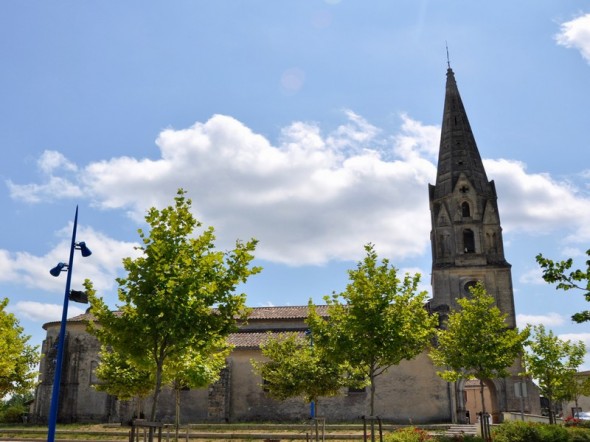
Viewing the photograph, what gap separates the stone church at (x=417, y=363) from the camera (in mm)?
34031

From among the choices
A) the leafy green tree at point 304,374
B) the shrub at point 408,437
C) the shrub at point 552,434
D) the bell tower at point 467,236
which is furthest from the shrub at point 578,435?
the bell tower at point 467,236

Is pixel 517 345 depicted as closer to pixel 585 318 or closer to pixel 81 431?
pixel 585 318

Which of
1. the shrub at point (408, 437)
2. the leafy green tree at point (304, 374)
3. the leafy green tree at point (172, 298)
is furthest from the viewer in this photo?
the leafy green tree at point (304, 374)

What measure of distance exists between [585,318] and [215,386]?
26029mm

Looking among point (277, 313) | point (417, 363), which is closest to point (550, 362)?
point (417, 363)

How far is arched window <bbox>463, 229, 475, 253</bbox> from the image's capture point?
47375mm

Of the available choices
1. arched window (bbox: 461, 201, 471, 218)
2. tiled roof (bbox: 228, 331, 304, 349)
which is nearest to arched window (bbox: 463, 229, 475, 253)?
arched window (bbox: 461, 201, 471, 218)

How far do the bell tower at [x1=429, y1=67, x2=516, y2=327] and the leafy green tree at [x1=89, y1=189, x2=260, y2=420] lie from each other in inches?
1296

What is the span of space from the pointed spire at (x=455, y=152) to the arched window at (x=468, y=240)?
155 inches

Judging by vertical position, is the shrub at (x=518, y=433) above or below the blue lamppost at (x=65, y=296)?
below

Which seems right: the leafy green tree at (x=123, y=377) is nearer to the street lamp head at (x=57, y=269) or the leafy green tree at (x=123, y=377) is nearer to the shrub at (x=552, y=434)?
the street lamp head at (x=57, y=269)

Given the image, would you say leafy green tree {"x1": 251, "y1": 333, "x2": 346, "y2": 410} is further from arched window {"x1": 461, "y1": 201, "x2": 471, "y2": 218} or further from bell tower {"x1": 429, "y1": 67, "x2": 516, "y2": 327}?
arched window {"x1": 461, "y1": 201, "x2": 471, "y2": 218}

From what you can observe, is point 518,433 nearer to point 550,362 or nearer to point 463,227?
point 550,362

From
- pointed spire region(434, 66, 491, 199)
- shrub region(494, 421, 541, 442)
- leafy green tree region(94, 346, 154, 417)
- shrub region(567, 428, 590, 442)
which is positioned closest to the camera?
shrub region(494, 421, 541, 442)
